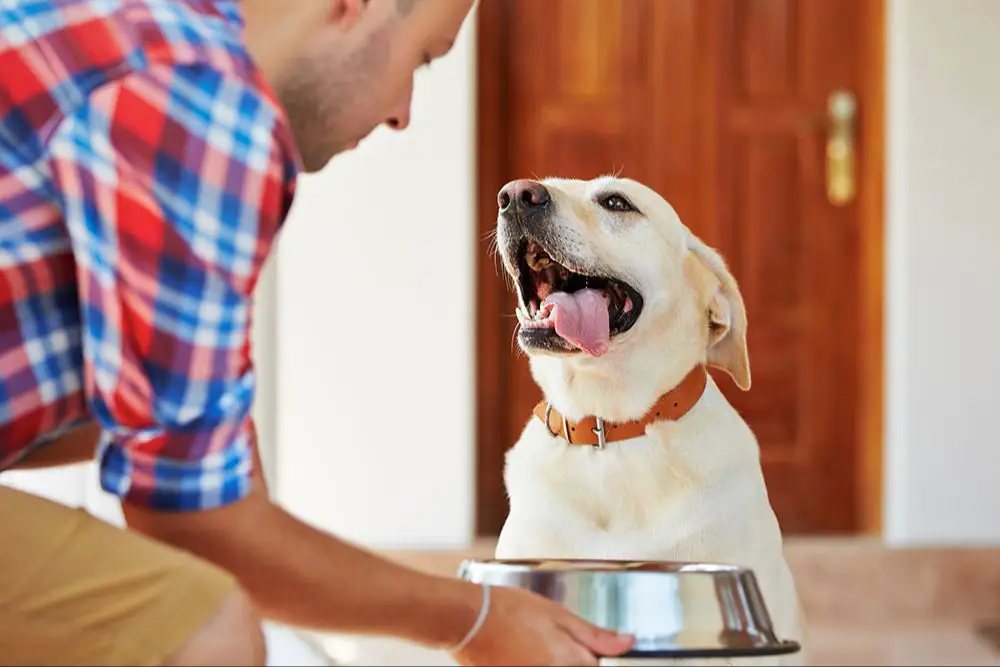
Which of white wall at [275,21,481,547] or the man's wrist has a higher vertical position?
the man's wrist

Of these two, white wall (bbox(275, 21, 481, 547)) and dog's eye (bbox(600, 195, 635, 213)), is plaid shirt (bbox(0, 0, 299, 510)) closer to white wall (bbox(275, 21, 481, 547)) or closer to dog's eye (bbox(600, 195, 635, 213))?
dog's eye (bbox(600, 195, 635, 213))

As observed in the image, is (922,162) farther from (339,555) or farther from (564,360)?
(339,555)

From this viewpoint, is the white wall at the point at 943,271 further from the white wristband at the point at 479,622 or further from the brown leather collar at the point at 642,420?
the white wristband at the point at 479,622

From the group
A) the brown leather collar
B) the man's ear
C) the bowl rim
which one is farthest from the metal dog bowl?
the man's ear

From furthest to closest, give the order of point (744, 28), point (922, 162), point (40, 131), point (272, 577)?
point (922, 162)
point (744, 28)
point (272, 577)
point (40, 131)

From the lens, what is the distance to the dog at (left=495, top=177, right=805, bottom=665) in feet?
3.23

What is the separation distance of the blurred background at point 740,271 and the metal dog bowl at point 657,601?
0.61 feet

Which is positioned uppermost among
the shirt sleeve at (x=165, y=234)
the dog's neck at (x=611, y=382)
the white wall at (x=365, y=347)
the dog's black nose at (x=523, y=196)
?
the shirt sleeve at (x=165, y=234)

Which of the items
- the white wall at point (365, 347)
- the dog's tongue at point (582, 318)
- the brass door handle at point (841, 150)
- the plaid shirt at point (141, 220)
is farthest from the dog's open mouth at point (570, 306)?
the white wall at point (365, 347)

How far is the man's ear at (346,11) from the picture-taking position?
32.2 inches

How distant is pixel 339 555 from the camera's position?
838mm

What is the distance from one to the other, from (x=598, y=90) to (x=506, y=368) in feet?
1.20

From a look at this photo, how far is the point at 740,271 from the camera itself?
1.24m

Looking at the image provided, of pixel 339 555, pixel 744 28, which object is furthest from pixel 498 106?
pixel 339 555
